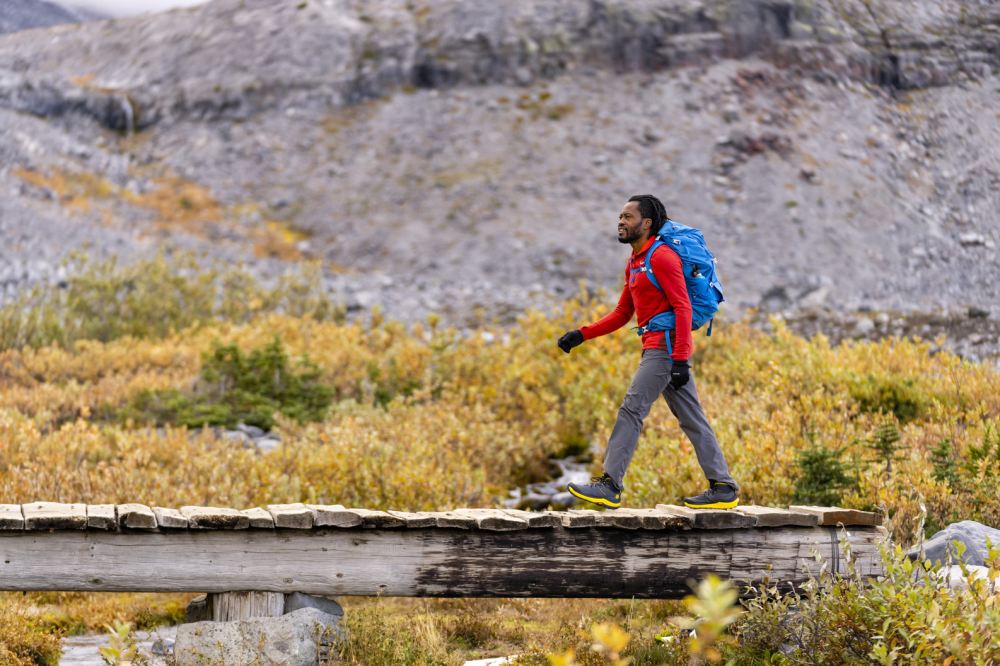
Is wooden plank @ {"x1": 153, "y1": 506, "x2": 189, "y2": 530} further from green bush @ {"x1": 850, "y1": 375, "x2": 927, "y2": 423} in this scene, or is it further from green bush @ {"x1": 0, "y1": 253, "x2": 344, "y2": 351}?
green bush @ {"x1": 0, "y1": 253, "x2": 344, "y2": 351}

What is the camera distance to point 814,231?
23797 mm

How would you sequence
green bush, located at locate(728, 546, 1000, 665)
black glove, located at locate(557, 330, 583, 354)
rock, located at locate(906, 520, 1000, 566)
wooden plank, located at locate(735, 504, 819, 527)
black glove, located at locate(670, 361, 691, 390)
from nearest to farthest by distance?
green bush, located at locate(728, 546, 1000, 665), black glove, located at locate(670, 361, 691, 390), wooden plank, located at locate(735, 504, 819, 527), rock, located at locate(906, 520, 1000, 566), black glove, located at locate(557, 330, 583, 354)

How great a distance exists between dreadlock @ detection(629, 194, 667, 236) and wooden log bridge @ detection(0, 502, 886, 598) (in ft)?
6.41

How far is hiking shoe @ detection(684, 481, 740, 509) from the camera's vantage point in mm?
6164

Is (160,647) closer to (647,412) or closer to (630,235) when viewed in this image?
(647,412)

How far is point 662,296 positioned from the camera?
611 cm

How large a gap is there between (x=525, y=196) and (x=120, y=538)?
22.6 meters

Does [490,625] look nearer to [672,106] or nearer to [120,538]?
[120,538]

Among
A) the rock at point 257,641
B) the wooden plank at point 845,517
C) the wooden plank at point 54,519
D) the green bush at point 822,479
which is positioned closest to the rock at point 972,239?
the green bush at point 822,479

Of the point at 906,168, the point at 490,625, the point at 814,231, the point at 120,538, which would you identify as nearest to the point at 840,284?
the point at 814,231

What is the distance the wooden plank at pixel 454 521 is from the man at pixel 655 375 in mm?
745

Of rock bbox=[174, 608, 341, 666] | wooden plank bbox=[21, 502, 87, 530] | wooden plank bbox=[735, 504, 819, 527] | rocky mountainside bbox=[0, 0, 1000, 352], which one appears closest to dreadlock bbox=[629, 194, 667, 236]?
wooden plank bbox=[735, 504, 819, 527]

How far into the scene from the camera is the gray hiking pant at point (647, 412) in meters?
6.08

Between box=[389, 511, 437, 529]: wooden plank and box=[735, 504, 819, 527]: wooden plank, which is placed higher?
box=[389, 511, 437, 529]: wooden plank
